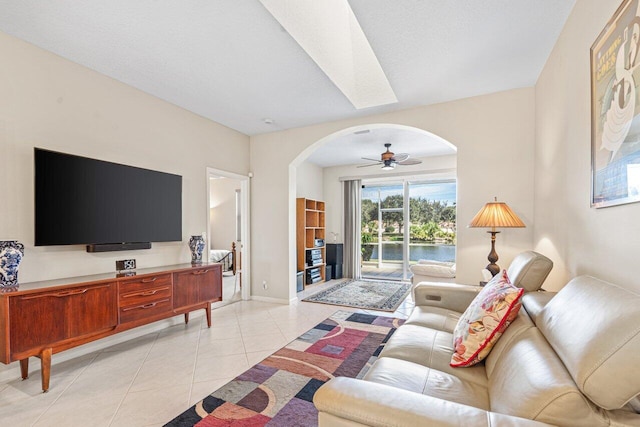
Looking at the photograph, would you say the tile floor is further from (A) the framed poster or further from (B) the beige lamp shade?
(A) the framed poster

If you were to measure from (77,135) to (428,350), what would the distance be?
345 cm

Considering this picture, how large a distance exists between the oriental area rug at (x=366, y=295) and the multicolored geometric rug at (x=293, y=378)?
0.96 meters

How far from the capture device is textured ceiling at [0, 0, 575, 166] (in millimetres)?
2092

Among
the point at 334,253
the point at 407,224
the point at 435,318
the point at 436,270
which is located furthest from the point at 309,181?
the point at 435,318

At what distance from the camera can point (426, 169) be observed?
20.8 ft

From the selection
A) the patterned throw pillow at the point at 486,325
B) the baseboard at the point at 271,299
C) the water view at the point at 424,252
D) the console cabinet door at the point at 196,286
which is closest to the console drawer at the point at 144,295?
the console cabinet door at the point at 196,286

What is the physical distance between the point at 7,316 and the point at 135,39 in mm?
2207

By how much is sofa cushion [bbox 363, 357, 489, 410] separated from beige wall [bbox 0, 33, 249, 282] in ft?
9.35

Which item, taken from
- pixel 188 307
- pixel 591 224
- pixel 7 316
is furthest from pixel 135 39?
pixel 591 224

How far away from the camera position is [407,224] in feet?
22.4

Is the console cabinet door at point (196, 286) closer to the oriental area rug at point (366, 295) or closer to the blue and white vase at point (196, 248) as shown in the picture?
the blue and white vase at point (196, 248)

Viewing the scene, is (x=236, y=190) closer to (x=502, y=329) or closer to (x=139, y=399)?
(x=139, y=399)

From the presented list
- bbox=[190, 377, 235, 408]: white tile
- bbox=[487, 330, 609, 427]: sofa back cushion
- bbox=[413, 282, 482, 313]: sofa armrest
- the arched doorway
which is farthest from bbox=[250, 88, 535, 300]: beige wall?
Result: bbox=[190, 377, 235, 408]: white tile

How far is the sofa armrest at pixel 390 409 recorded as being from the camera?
0.89 m
